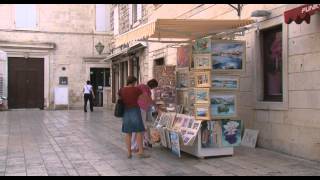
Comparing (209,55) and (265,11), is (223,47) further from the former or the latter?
(265,11)

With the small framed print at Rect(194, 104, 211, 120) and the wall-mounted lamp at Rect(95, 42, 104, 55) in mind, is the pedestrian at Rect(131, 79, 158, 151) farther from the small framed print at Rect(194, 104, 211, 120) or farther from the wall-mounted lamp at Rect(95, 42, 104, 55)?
the wall-mounted lamp at Rect(95, 42, 104, 55)

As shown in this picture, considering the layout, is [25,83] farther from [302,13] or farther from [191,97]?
[302,13]

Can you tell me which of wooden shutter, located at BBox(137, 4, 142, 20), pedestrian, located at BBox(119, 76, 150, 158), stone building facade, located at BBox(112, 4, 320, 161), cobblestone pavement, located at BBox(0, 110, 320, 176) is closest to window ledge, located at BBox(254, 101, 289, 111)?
stone building facade, located at BBox(112, 4, 320, 161)

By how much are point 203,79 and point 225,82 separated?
449 millimetres

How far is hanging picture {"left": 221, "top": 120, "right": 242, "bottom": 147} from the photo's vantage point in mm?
9070

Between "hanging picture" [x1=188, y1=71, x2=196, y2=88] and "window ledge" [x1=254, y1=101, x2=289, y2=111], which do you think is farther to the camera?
"window ledge" [x1=254, y1=101, x2=289, y2=111]

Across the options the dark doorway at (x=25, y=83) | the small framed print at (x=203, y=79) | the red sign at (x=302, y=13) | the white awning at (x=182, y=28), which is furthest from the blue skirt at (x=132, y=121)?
the dark doorway at (x=25, y=83)

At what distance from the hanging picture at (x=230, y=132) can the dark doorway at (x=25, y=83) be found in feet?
66.2

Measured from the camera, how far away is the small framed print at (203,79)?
348 inches

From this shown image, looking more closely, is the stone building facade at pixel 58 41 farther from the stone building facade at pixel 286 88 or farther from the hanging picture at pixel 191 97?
the hanging picture at pixel 191 97

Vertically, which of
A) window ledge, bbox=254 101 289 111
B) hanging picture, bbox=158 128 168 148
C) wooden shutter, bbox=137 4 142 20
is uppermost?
wooden shutter, bbox=137 4 142 20

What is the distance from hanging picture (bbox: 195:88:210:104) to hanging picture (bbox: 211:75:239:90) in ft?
0.60

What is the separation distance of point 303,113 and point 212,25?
237cm

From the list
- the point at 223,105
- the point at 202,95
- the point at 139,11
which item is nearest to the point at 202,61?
the point at 202,95
